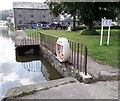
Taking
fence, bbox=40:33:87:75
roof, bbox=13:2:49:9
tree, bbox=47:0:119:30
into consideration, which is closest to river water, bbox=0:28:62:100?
fence, bbox=40:33:87:75

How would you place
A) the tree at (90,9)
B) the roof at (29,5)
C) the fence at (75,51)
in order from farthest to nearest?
the roof at (29,5), the tree at (90,9), the fence at (75,51)

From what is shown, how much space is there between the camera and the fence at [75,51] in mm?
5532

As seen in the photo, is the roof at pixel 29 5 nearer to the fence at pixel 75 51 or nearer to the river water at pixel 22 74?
the fence at pixel 75 51

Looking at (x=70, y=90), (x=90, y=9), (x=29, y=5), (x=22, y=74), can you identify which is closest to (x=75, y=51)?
(x=22, y=74)

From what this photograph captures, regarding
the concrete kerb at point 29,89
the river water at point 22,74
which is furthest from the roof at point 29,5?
the concrete kerb at point 29,89

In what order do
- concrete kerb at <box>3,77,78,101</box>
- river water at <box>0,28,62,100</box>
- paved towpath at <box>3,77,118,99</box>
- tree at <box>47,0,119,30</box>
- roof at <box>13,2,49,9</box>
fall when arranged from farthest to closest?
roof at <box>13,2,49,9</box> < tree at <box>47,0,119,30</box> < river water at <box>0,28,62,100</box> < concrete kerb at <box>3,77,78,101</box> < paved towpath at <box>3,77,118,99</box>

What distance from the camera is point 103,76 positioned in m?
5.04

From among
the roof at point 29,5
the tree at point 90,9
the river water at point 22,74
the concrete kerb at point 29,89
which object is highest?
the roof at point 29,5

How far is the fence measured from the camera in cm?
553

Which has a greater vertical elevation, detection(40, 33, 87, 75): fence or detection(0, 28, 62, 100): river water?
detection(40, 33, 87, 75): fence

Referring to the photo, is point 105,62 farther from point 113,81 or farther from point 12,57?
point 12,57

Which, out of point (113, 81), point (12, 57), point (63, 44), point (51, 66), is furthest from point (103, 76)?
point (12, 57)

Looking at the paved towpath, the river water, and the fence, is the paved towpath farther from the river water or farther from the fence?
the river water

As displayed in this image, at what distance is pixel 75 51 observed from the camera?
7.32 meters
